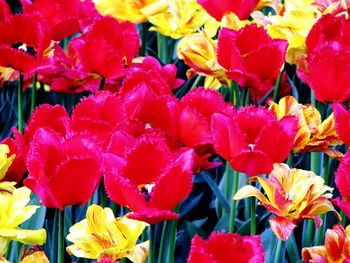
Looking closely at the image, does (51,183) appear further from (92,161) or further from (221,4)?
(221,4)

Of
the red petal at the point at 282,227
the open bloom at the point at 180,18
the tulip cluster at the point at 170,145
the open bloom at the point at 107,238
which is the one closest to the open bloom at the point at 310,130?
the tulip cluster at the point at 170,145

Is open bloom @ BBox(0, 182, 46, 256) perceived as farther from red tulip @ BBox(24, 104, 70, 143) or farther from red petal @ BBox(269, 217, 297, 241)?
red petal @ BBox(269, 217, 297, 241)

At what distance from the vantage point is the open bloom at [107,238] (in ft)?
3.05

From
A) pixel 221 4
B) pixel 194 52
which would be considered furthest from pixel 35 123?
pixel 221 4

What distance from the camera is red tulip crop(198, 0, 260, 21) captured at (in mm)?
1581

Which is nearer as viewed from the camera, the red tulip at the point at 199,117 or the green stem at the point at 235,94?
the red tulip at the point at 199,117

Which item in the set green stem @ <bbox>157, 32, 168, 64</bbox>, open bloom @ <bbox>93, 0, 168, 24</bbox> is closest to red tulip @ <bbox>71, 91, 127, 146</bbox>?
open bloom @ <bbox>93, 0, 168, 24</bbox>

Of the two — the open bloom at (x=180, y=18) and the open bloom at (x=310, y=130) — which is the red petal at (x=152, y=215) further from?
the open bloom at (x=180, y=18)

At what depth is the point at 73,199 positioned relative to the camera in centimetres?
91

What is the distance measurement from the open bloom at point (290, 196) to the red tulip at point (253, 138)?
2 centimetres

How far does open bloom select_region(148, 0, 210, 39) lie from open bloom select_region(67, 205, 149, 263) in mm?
1017

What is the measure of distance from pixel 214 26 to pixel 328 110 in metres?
0.33

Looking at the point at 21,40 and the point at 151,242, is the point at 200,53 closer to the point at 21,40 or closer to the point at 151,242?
the point at 21,40

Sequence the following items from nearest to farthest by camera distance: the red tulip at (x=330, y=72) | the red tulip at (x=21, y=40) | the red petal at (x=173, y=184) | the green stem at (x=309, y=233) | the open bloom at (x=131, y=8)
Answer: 1. the red petal at (x=173, y=184)
2. the red tulip at (x=330, y=72)
3. the green stem at (x=309, y=233)
4. the red tulip at (x=21, y=40)
5. the open bloom at (x=131, y=8)
